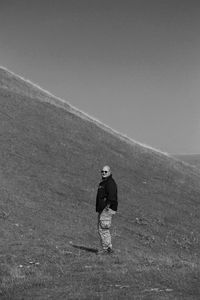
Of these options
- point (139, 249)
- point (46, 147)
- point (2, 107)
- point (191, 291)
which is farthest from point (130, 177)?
point (191, 291)

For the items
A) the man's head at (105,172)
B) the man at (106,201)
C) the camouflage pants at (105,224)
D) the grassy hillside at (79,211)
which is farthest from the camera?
the camouflage pants at (105,224)

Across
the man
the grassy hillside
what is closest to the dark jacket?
the man

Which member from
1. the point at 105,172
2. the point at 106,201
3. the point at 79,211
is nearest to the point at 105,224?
the point at 106,201

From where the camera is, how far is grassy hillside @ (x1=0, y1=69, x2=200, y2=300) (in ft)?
55.5

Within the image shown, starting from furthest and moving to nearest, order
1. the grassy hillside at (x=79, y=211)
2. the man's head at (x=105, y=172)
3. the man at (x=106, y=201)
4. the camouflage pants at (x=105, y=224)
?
the camouflage pants at (x=105, y=224) → the man at (x=106, y=201) → the man's head at (x=105, y=172) → the grassy hillside at (x=79, y=211)

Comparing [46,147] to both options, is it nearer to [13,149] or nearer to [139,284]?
[13,149]

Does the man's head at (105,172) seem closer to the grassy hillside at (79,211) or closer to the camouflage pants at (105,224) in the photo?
Answer: the camouflage pants at (105,224)

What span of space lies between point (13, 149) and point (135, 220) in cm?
1460

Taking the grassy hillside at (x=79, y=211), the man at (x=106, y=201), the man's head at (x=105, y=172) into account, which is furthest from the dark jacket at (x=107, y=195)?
the grassy hillside at (x=79, y=211)

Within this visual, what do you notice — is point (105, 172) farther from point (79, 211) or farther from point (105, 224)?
point (79, 211)

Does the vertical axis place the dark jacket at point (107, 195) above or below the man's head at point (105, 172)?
below

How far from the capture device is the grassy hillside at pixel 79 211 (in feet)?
55.5

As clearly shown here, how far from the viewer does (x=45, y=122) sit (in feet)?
203

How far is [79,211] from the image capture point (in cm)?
3953
